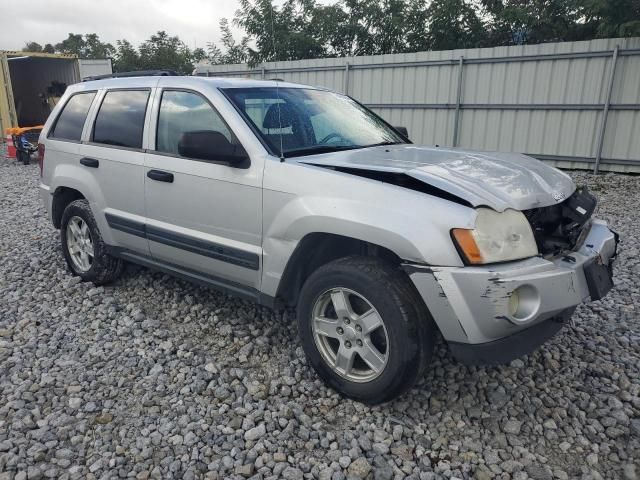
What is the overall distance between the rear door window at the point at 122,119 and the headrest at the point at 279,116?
3.57 feet

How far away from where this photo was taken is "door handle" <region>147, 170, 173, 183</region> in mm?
3592

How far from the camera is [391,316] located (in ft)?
8.41

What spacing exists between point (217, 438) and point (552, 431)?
173 centimetres

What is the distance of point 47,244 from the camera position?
5.98 meters

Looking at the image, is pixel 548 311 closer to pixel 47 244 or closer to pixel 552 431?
pixel 552 431

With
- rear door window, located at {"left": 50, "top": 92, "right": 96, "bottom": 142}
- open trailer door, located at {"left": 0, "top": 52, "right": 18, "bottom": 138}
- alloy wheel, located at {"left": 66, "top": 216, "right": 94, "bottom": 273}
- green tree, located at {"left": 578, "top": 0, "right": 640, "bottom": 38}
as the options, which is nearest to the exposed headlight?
alloy wheel, located at {"left": 66, "top": 216, "right": 94, "bottom": 273}

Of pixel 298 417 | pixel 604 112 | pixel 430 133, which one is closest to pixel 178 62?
pixel 430 133

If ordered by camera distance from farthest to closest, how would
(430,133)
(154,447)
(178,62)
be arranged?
(178,62), (430,133), (154,447)

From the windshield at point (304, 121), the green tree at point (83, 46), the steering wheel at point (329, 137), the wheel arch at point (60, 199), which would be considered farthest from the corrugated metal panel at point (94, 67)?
the green tree at point (83, 46)

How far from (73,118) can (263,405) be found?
10.7ft

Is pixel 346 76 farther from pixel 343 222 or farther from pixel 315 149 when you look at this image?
pixel 343 222

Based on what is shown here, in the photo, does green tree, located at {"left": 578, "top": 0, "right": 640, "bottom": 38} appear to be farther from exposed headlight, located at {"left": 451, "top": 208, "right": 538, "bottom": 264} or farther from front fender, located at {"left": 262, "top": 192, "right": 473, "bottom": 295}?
front fender, located at {"left": 262, "top": 192, "right": 473, "bottom": 295}

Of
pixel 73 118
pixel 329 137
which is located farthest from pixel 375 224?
pixel 73 118

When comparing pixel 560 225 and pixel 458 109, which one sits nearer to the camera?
pixel 560 225
